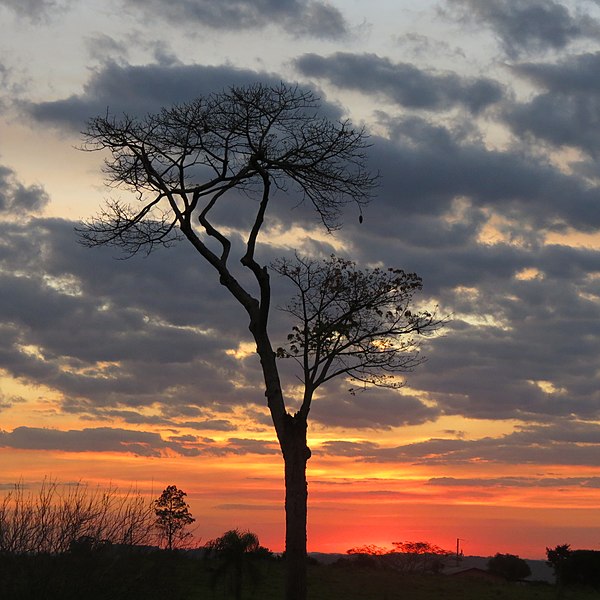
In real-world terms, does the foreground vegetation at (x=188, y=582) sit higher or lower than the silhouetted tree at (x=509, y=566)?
lower

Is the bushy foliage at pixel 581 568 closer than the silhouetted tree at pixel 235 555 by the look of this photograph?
No

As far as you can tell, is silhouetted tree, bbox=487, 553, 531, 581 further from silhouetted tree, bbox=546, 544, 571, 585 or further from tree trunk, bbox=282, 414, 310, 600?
tree trunk, bbox=282, 414, 310, 600

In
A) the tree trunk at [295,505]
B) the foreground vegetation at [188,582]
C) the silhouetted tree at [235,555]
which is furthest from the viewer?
the silhouetted tree at [235,555]

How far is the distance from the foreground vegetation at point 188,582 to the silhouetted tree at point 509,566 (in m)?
38.0

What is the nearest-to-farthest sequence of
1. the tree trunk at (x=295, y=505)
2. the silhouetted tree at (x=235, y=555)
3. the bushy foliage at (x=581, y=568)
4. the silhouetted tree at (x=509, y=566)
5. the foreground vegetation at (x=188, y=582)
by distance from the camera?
the foreground vegetation at (x=188, y=582) < the tree trunk at (x=295, y=505) < the silhouetted tree at (x=235, y=555) < the bushy foliage at (x=581, y=568) < the silhouetted tree at (x=509, y=566)

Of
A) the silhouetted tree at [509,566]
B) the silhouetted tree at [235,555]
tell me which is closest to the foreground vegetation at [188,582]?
the silhouetted tree at [235,555]

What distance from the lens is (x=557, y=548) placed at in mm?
74938

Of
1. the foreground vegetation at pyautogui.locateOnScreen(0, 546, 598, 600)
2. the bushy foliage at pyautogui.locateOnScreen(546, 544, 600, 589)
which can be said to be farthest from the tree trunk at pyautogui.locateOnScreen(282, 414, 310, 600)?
the bushy foliage at pyautogui.locateOnScreen(546, 544, 600, 589)

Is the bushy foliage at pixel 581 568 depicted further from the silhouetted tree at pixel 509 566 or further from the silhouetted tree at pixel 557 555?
the silhouetted tree at pixel 509 566

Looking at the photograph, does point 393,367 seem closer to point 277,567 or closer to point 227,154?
point 227,154

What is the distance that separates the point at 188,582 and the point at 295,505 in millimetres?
36432

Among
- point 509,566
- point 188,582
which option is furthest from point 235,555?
point 509,566

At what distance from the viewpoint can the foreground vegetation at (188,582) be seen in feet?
77.9

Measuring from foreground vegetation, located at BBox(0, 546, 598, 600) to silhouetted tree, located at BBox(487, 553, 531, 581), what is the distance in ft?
125
